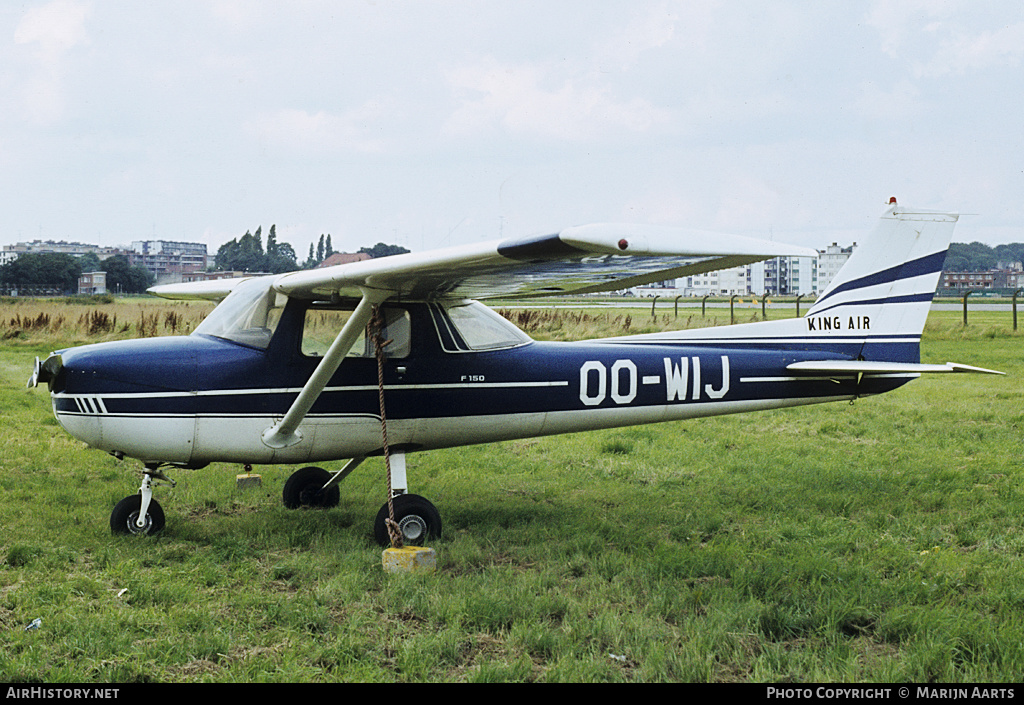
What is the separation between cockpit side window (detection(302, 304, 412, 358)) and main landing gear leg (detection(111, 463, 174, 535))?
1409mm

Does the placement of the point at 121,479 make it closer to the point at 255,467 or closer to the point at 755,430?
the point at 255,467

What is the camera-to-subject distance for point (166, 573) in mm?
5172

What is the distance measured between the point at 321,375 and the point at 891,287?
511cm

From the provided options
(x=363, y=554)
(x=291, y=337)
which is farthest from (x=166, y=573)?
(x=291, y=337)

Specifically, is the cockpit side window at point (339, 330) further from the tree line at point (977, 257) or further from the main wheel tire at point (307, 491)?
the tree line at point (977, 257)

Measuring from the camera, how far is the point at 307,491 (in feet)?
24.0

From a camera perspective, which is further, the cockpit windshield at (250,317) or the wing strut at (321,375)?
the cockpit windshield at (250,317)

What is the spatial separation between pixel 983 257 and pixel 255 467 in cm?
13655

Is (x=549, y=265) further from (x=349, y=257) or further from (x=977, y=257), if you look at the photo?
(x=977, y=257)

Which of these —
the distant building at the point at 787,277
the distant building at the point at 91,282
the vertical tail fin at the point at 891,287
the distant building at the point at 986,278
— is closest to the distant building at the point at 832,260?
the distant building at the point at 787,277

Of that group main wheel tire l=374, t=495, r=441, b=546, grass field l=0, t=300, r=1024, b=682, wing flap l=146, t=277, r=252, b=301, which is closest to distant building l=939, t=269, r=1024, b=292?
grass field l=0, t=300, r=1024, b=682

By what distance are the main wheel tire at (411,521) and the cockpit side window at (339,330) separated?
3.63 ft

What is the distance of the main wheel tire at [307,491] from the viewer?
7.29m

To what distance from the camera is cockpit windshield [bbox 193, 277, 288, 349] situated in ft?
20.2
